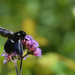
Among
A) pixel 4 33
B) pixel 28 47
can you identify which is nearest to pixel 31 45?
pixel 28 47

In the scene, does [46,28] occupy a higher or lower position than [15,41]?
higher

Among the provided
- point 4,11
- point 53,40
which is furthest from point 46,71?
point 4,11

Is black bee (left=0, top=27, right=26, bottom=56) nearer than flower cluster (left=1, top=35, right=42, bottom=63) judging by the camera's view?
Yes

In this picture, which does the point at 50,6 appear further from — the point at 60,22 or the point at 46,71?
the point at 46,71

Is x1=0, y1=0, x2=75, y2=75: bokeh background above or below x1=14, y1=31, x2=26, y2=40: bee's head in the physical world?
above

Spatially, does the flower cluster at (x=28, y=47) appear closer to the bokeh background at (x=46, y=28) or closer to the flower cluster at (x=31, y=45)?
the flower cluster at (x=31, y=45)

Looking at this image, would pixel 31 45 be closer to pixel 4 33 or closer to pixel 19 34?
pixel 19 34

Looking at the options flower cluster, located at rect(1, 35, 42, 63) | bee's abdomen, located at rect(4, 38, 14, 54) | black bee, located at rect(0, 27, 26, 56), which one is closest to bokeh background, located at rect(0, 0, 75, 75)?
flower cluster, located at rect(1, 35, 42, 63)

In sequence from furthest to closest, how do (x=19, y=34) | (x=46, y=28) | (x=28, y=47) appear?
(x=46, y=28), (x=28, y=47), (x=19, y=34)

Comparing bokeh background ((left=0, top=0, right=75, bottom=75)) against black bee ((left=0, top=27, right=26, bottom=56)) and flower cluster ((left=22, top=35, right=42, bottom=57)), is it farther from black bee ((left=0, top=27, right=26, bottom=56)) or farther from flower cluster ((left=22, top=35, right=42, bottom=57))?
black bee ((left=0, top=27, right=26, bottom=56))
